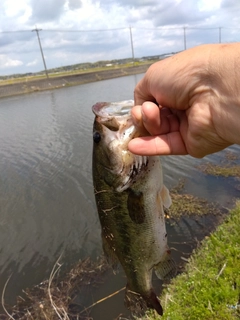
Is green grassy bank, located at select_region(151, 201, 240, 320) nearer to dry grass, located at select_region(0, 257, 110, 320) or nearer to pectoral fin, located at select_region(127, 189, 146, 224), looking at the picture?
pectoral fin, located at select_region(127, 189, 146, 224)

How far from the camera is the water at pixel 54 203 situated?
783 cm

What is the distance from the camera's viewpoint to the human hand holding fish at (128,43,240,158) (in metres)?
1.81

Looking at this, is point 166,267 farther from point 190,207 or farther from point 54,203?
point 54,203

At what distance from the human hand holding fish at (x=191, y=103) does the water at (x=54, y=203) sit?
493 cm

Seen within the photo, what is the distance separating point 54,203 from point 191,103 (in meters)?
9.28

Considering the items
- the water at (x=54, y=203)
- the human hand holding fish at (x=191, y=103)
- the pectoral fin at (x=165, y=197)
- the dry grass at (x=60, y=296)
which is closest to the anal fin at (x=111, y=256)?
the pectoral fin at (x=165, y=197)

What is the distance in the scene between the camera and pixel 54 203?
10734 millimetres

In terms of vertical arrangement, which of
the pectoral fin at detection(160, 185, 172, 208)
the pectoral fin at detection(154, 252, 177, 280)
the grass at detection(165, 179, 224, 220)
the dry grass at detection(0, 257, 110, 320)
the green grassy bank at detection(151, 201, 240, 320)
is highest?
the pectoral fin at detection(160, 185, 172, 208)

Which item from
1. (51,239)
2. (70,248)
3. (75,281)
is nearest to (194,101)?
(75,281)

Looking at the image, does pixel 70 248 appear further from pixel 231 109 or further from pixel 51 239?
pixel 231 109

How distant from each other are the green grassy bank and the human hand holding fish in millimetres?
2690

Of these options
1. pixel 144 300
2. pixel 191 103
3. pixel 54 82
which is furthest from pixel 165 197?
pixel 54 82

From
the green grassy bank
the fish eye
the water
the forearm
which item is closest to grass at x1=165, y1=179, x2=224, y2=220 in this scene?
the water

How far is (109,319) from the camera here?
592 centimetres
